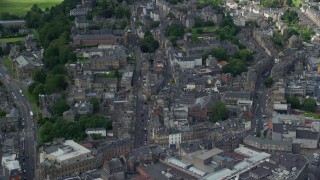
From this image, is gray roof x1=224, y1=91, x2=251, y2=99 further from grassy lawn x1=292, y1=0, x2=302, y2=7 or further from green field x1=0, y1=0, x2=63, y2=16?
green field x1=0, y1=0, x2=63, y2=16

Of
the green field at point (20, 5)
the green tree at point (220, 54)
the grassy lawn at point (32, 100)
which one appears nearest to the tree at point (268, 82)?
the green tree at point (220, 54)

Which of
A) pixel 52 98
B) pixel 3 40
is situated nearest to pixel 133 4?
pixel 3 40

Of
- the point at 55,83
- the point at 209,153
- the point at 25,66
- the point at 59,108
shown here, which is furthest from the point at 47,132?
the point at 25,66

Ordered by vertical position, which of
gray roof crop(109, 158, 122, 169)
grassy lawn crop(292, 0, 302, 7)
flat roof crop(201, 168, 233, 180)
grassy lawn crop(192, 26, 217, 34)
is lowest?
flat roof crop(201, 168, 233, 180)

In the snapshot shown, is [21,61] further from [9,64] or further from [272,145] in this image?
[272,145]

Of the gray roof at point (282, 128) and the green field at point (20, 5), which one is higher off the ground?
the green field at point (20, 5)

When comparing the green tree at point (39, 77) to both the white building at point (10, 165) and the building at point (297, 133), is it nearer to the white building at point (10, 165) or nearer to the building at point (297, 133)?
the white building at point (10, 165)

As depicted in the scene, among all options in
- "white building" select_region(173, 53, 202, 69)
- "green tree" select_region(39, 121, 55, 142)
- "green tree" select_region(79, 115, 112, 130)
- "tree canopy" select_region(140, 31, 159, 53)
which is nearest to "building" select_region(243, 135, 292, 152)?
"green tree" select_region(79, 115, 112, 130)
